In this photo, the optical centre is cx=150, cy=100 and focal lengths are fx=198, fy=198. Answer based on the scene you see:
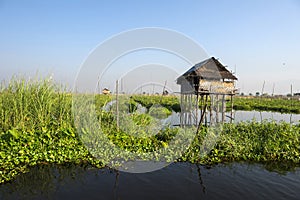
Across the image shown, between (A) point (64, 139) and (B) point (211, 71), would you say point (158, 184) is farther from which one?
(B) point (211, 71)

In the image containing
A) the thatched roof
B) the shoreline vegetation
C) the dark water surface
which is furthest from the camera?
the thatched roof

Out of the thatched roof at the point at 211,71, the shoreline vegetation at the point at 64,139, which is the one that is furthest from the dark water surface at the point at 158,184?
the thatched roof at the point at 211,71

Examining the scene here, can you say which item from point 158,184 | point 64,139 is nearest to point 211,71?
point 158,184

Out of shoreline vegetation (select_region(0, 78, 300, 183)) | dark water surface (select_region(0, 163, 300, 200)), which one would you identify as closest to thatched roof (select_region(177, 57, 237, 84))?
shoreline vegetation (select_region(0, 78, 300, 183))

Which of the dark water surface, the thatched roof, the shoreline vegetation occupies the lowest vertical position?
the dark water surface

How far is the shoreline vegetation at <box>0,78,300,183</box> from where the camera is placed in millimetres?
4996

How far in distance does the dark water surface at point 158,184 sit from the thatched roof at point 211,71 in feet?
13.6

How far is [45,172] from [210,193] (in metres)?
3.70

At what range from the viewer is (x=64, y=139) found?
5.46m

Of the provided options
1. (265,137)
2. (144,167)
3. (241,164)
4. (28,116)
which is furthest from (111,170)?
(265,137)

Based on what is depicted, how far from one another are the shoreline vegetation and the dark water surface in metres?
0.43

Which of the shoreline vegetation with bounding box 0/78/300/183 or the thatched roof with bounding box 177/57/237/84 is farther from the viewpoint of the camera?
the thatched roof with bounding box 177/57/237/84

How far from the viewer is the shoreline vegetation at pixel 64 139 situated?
5.00m

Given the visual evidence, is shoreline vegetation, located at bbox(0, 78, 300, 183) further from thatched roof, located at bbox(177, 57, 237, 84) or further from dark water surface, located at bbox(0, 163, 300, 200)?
thatched roof, located at bbox(177, 57, 237, 84)
